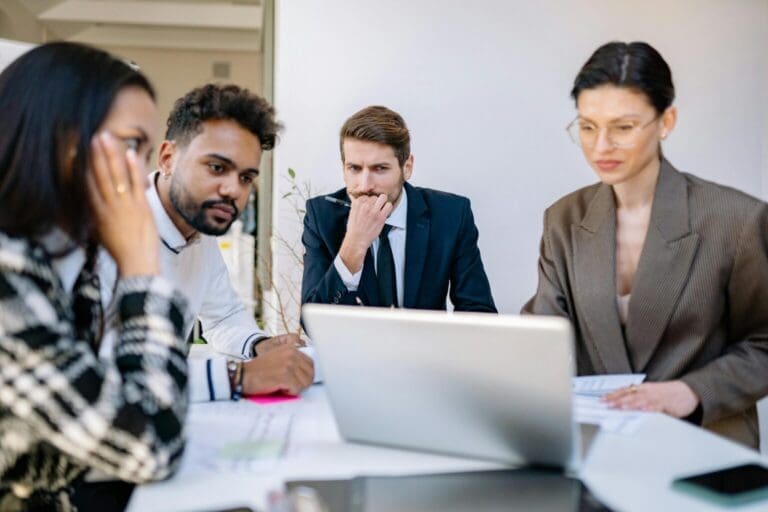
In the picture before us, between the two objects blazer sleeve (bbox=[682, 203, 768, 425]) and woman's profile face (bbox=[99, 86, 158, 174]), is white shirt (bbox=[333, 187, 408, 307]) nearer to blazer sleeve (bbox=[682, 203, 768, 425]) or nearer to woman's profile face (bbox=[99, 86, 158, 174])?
blazer sleeve (bbox=[682, 203, 768, 425])

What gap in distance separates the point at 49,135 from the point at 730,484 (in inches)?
41.7

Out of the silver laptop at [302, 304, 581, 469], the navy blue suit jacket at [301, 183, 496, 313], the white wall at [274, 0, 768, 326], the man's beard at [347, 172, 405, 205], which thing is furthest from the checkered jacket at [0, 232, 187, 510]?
the white wall at [274, 0, 768, 326]

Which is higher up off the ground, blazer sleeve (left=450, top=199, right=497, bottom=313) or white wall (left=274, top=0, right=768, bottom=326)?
white wall (left=274, top=0, right=768, bottom=326)

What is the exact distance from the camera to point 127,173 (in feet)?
3.91

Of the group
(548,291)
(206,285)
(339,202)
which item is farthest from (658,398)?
(339,202)

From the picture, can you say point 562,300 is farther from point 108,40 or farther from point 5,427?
point 108,40

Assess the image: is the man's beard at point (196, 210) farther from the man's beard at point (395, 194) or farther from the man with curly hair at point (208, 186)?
the man's beard at point (395, 194)

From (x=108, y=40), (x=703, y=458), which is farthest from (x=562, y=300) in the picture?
(x=108, y=40)

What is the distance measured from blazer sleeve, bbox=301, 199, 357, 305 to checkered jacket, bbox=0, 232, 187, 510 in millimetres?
1255

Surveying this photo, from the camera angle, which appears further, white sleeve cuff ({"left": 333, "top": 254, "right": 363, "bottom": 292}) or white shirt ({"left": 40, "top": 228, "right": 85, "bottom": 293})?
white sleeve cuff ({"left": 333, "top": 254, "right": 363, "bottom": 292})

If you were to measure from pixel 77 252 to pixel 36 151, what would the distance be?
6.7 inches

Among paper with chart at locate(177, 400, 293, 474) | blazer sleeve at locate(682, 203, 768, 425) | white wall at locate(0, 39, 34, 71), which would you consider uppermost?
white wall at locate(0, 39, 34, 71)

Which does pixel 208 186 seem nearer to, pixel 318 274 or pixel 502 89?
pixel 318 274

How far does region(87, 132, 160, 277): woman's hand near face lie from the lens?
1159mm
